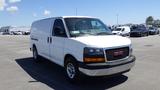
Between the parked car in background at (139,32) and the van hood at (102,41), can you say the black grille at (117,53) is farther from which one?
the parked car in background at (139,32)

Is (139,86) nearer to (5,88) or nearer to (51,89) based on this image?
(51,89)

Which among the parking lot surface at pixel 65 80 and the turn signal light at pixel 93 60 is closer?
the turn signal light at pixel 93 60

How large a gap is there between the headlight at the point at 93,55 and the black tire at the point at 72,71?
1.81 feet

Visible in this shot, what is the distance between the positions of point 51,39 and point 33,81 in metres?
1.80

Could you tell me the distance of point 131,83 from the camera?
736 cm

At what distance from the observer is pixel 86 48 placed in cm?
682

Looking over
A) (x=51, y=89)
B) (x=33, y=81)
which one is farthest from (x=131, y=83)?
(x=33, y=81)

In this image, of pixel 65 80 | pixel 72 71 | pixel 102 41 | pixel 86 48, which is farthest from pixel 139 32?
pixel 86 48

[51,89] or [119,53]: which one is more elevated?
[119,53]

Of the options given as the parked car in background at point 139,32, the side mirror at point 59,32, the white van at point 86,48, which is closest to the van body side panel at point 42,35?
the white van at point 86,48

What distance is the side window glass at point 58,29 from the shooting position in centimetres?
818

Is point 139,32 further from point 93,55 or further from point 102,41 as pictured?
point 93,55

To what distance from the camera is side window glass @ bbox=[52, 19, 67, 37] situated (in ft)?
26.8

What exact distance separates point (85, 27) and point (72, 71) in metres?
1.59
